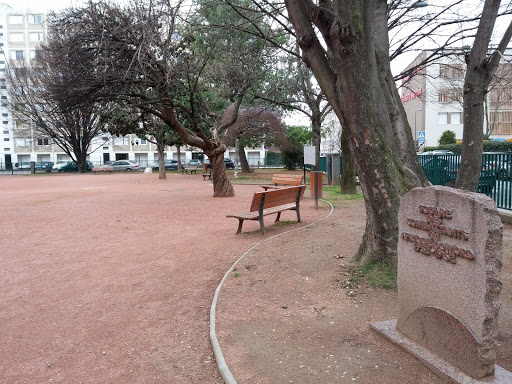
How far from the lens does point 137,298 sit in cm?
559

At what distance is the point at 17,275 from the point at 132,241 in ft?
8.56

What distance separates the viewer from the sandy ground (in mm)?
3664

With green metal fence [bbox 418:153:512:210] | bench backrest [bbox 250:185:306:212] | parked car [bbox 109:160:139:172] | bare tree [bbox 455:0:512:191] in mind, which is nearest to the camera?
bare tree [bbox 455:0:512:191]

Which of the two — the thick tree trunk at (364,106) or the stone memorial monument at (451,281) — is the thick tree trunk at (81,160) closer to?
the thick tree trunk at (364,106)

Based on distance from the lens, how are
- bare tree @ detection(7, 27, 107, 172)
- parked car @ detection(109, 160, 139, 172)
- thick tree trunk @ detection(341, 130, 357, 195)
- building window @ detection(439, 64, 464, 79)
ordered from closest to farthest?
building window @ detection(439, 64, 464, 79) → thick tree trunk @ detection(341, 130, 357, 195) → bare tree @ detection(7, 27, 107, 172) → parked car @ detection(109, 160, 139, 172)

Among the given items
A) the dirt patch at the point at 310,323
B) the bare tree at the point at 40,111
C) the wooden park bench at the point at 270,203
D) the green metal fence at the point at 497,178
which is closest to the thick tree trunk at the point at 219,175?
the wooden park bench at the point at 270,203

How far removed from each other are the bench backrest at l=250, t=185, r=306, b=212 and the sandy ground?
0.64 m

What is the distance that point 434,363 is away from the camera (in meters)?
3.35

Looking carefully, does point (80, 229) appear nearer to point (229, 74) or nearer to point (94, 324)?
point (94, 324)

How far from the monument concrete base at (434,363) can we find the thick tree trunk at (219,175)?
13.0 metres

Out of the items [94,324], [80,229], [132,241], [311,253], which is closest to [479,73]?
[311,253]

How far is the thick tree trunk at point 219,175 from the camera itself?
16.6 metres

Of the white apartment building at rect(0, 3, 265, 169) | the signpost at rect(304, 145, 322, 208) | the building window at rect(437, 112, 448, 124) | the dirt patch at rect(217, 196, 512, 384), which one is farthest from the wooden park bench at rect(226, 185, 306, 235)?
the white apartment building at rect(0, 3, 265, 169)

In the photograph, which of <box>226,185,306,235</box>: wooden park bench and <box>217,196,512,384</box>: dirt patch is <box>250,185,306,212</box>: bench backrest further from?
<box>217,196,512,384</box>: dirt patch
